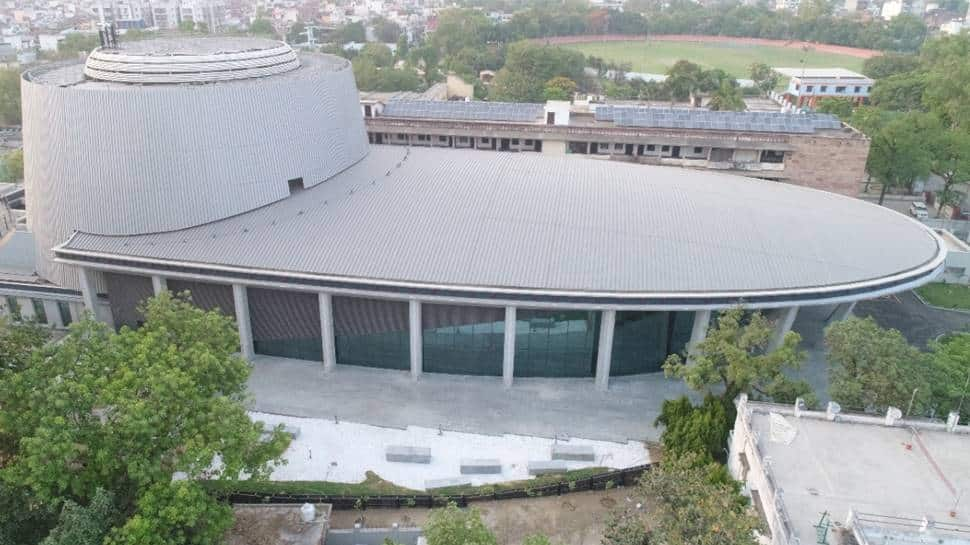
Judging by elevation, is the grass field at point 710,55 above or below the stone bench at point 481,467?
above

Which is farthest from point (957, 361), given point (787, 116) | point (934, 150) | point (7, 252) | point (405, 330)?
point (7, 252)

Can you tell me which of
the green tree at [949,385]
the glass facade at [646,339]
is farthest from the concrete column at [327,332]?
the green tree at [949,385]

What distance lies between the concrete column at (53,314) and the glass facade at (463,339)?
21.7 metres

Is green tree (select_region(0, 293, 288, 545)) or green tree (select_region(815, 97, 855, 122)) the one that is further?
green tree (select_region(815, 97, 855, 122))

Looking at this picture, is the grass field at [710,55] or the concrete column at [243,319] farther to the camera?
the grass field at [710,55]

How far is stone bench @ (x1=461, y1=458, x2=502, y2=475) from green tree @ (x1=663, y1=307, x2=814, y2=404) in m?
8.32

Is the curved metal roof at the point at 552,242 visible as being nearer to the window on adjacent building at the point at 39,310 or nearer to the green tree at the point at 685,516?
the window on adjacent building at the point at 39,310

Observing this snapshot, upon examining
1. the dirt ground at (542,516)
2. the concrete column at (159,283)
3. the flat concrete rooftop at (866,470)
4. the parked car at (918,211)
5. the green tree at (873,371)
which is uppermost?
the green tree at (873,371)

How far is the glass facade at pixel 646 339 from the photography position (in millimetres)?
32656

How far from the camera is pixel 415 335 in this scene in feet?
106

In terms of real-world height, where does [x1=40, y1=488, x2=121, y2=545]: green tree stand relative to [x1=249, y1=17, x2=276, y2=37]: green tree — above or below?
below

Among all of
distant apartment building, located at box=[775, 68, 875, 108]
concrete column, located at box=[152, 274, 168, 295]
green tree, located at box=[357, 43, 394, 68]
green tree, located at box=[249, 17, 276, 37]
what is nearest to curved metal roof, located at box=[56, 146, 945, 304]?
concrete column, located at box=[152, 274, 168, 295]

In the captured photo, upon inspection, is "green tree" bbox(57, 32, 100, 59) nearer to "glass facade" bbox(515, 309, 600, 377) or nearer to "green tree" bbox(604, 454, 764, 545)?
"glass facade" bbox(515, 309, 600, 377)

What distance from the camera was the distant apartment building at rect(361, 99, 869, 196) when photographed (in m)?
54.4
